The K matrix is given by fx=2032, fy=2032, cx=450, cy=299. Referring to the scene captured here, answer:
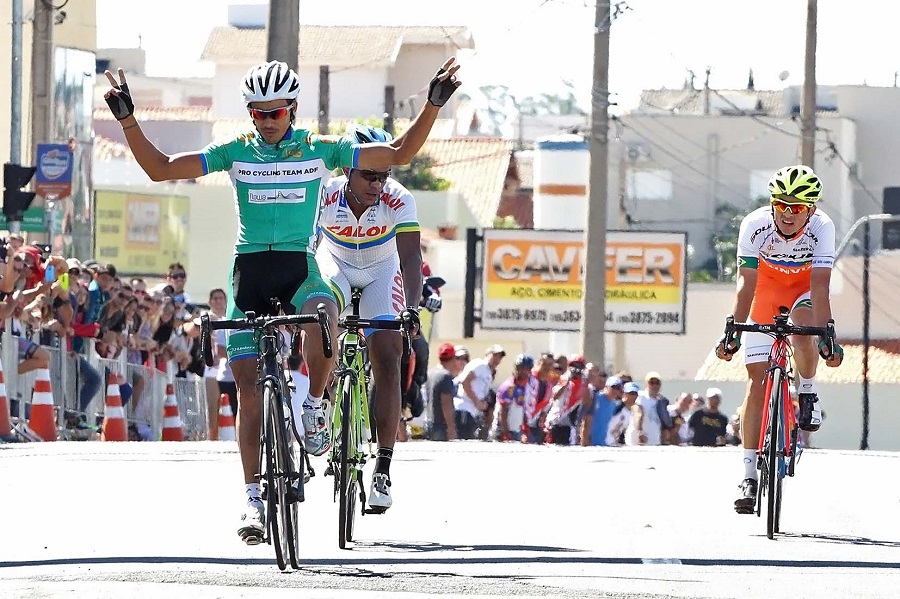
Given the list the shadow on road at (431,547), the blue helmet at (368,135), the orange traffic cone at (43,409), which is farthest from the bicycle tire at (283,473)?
the orange traffic cone at (43,409)

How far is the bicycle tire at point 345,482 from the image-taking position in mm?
9609

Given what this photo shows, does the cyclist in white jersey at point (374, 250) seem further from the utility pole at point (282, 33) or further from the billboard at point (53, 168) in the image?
the billboard at point (53, 168)

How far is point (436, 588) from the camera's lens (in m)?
8.14

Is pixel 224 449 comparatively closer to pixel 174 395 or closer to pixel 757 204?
pixel 174 395

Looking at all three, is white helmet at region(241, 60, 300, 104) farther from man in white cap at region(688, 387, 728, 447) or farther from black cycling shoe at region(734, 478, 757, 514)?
man in white cap at region(688, 387, 728, 447)

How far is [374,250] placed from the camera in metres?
10.8

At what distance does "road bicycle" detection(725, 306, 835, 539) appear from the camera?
1090 cm

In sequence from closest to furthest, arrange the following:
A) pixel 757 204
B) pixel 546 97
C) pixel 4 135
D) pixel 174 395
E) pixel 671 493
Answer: pixel 671 493 → pixel 174 395 → pixel 4 135 → pixel 757 204 → pixel 546 97

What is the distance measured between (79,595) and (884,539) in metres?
4.71

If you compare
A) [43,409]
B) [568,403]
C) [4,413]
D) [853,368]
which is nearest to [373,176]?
[4,413]

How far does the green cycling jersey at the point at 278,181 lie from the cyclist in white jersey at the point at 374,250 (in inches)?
56.0

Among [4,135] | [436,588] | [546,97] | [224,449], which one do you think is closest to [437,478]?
[224,449]

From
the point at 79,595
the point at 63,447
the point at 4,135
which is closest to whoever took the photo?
the point at 79,595

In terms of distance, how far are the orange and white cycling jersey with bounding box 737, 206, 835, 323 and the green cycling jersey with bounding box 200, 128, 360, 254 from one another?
10.1ft
